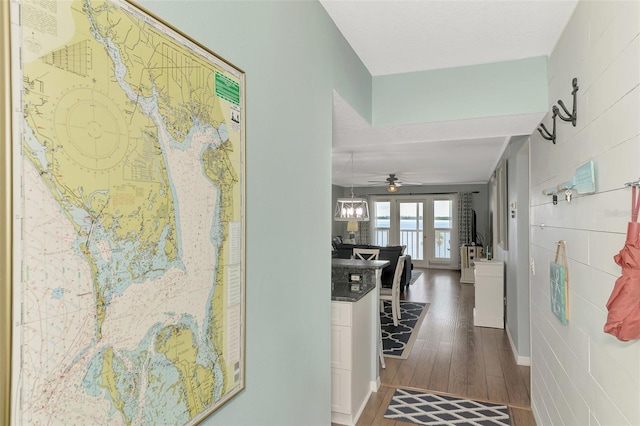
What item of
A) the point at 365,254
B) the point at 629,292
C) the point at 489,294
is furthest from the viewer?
the point at 365,254

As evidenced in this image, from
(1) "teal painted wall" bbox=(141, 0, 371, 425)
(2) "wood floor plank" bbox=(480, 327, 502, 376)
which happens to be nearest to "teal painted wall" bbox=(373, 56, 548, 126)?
(1) "teal painted wall" bbox=(141, 0, 371, 425)

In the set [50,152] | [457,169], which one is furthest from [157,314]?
[457,169]

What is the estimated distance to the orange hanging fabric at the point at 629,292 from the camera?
3.35ft

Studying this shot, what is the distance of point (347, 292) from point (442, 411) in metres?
1.17

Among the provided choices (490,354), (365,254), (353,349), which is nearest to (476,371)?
(490,354)

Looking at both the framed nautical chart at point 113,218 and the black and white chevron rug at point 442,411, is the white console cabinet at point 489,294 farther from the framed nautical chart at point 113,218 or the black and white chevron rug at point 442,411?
the framed nautical chart at point 113,218

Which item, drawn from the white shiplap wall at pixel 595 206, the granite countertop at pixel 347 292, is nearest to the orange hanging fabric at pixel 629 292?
the white shiplap wall at pixel 595 206

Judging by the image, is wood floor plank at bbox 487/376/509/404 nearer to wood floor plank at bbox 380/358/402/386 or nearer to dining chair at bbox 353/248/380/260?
wood floor plank at bbox 380/358/402/386

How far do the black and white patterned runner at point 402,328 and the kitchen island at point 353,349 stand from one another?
0.97 m

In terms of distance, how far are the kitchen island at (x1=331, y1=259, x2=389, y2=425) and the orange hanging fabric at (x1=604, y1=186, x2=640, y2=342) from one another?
1.89 metres

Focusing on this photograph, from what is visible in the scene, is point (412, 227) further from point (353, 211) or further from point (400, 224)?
point (353, 211)

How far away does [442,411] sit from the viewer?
309 centimetres

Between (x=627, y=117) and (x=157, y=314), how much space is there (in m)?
1.43

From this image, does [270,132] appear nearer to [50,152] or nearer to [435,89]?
[50,152]
